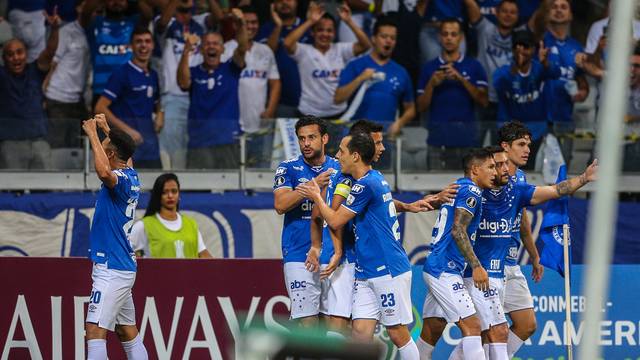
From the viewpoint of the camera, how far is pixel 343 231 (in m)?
11.7

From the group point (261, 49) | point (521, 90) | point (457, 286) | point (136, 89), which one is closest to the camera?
point (457, 286)

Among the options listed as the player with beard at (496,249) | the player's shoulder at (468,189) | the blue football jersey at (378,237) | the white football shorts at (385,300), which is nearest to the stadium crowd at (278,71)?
the player with beard at (496,249)

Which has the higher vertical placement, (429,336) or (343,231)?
(343,231)

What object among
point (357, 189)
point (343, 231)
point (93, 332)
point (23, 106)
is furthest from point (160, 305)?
point (23, 106)

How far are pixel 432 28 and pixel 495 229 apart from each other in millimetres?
5437

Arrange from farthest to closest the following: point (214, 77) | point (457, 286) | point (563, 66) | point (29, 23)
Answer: point (563, 66), point (29, 23), point (214, 77), point (457, 286)

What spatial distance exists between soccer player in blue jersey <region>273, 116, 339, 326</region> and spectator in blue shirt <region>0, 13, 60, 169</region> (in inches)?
177

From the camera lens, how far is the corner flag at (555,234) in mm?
12922

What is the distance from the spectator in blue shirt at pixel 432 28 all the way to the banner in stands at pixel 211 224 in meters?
2.19

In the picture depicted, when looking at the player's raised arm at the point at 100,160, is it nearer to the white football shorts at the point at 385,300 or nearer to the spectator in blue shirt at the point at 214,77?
the white football shorts at the point at 385,300

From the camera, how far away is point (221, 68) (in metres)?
16.2

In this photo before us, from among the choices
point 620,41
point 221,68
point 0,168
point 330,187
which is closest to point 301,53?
Result: point 221,68

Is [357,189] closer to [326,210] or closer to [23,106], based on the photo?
[326,210]

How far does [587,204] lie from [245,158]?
440 centimetres
